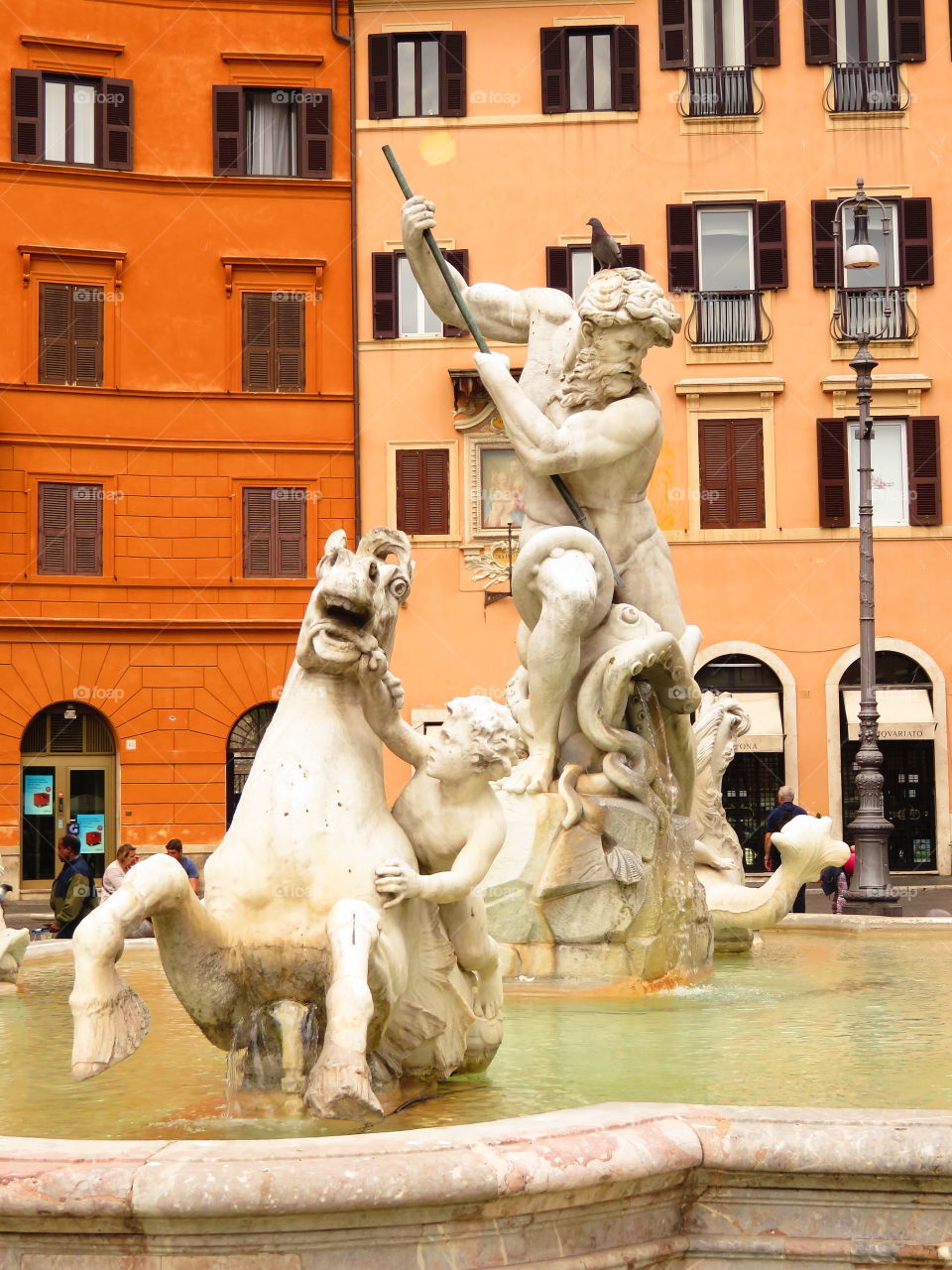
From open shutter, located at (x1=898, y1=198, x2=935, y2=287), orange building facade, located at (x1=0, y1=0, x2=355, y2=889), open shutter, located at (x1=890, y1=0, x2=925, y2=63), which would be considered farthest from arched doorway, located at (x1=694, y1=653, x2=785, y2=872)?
open shutter, located at (x1=890, y1=0, x2=925, y2=63)

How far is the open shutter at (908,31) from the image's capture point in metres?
29.1

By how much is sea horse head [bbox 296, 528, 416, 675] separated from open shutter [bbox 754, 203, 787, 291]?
85.4 feet

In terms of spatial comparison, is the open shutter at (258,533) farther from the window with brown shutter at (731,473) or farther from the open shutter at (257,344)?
the window with brown shutter at (731,473)

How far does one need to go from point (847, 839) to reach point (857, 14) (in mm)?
12736

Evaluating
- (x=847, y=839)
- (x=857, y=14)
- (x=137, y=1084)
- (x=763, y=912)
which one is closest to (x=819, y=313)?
(x=857, y=14)

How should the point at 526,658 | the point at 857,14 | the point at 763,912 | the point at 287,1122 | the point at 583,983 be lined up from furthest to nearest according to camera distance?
1. the point at 857,14
2. the point at 763,912
3. the point at 526,658
4. the point at 583,983
5. the point at 287,1122

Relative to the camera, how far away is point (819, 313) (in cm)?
2881

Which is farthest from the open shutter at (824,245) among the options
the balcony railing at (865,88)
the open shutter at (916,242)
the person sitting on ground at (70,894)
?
the person sitting on ground at (70,894)

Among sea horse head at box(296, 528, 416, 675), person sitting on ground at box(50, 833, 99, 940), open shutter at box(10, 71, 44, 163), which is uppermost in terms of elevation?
open shutter at box(10, 71, 44, 163)

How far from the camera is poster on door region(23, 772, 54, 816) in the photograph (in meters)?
27.2

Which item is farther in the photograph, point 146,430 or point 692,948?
point 146,430

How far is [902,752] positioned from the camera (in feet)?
90.6

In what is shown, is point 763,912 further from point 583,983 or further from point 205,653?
point 205,653

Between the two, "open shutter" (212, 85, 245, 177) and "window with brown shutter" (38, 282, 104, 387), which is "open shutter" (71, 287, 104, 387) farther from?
"open shutter" (212, 85, 245, 177)
